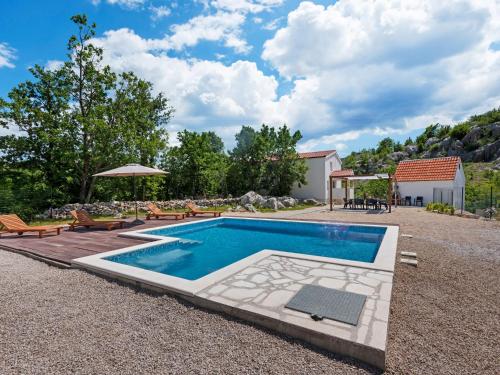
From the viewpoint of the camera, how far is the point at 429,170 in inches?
830

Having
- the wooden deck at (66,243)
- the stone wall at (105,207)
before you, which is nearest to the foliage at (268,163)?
the stone wall at (105,207)

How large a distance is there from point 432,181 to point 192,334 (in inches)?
894

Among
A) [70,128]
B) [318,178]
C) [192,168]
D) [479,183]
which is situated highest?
[70,128]

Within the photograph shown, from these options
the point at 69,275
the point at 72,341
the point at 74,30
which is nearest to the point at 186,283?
the point at 72,341

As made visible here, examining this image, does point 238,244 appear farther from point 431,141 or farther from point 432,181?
point 431,141

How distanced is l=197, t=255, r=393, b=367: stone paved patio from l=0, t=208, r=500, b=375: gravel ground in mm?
190

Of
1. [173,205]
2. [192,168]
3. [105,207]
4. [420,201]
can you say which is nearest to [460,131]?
[420,201]

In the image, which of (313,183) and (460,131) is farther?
(460,131)

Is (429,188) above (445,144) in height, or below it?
below

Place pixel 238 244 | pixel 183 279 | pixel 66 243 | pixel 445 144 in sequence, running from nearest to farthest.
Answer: pixel 183 279 → pixel 66 243 → pixel 238 244 → pixel 445 144

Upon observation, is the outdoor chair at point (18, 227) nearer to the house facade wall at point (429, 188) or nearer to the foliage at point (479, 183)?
the foliage at point (479, 183)

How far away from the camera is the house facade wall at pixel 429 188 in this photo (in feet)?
64.7

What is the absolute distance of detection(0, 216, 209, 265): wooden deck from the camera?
20.3ft

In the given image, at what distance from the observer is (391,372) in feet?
7.93
